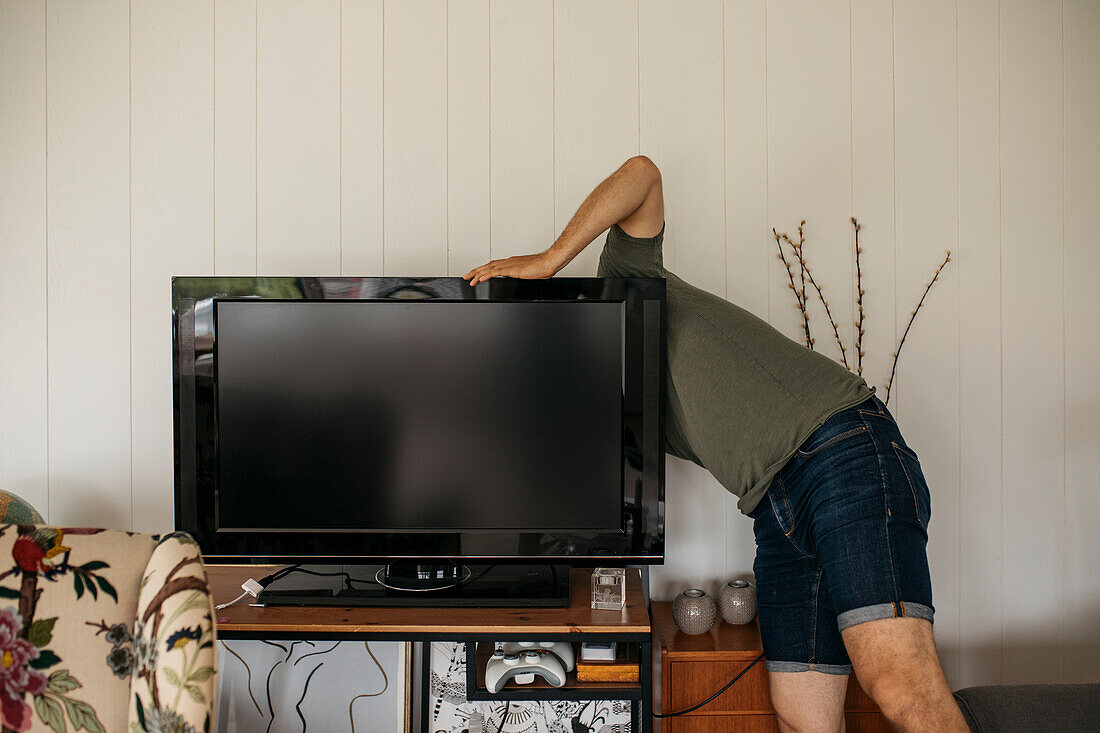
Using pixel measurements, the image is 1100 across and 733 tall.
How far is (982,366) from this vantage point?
190cm

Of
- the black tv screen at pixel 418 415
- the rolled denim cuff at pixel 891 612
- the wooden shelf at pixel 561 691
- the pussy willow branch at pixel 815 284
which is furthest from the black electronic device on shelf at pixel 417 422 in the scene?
the pussy willow branch at pixel 815 284

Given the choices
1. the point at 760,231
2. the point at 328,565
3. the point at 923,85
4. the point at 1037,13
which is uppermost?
the point at 1037,13

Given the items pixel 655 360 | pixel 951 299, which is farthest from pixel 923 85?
pixel 655 360

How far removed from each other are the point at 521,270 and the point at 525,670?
2.79ft

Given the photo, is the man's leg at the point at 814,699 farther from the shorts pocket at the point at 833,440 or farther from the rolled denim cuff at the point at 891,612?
the shorts pocket at the point at 833,440

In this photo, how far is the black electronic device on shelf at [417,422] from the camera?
1.55 m

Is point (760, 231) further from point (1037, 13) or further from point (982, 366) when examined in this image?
point (1037, 13)

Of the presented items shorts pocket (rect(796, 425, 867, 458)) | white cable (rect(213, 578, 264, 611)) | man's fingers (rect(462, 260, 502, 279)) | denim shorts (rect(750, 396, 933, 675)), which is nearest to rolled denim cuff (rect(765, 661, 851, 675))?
denim shorts (rect(750, 396, 933, 675))

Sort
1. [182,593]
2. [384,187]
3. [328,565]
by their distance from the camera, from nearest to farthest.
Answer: [182,593], [328,565], [384,187]

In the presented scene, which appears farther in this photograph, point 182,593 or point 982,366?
point 982,366

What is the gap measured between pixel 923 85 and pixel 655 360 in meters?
1.14

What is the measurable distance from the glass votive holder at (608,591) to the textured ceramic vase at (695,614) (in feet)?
0.59

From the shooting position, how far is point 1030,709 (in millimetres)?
1374

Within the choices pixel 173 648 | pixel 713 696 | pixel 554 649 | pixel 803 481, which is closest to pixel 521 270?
pixel 803 481
